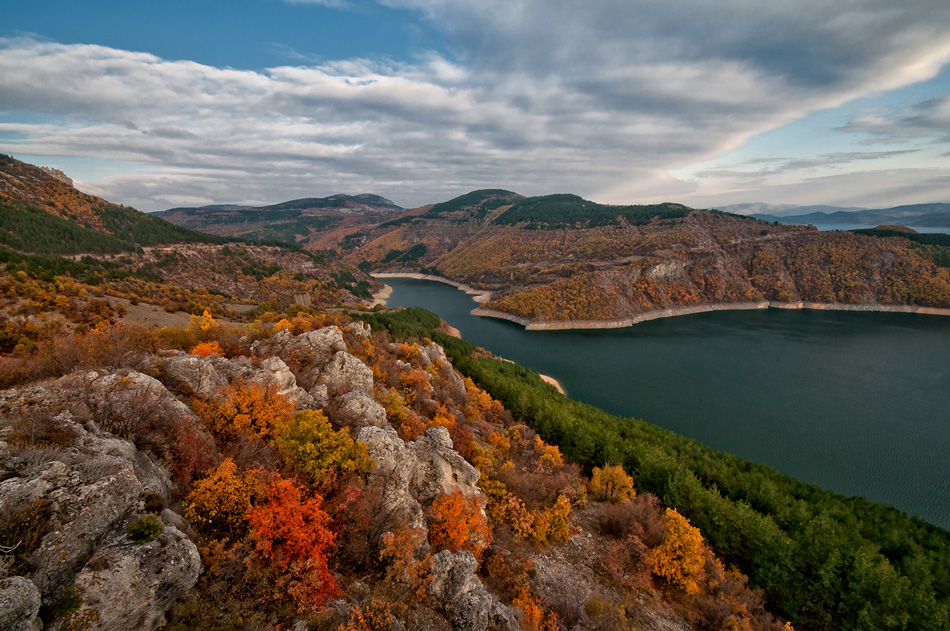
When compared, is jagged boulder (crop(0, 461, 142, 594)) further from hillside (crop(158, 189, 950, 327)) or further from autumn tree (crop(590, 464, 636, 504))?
hillside (crop(158, 189, 950, 327))

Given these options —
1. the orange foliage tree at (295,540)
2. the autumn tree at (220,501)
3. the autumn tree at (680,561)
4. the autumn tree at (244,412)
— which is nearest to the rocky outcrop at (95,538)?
the autumn tree at (220,501)

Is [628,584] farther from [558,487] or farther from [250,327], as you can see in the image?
[250,327]

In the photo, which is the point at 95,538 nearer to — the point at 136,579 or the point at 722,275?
the point at 136,579

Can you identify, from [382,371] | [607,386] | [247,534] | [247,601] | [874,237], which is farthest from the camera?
[874,237]

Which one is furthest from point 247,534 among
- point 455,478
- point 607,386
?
point 607,386

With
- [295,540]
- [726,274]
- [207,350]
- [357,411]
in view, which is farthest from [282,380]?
[726,274]
